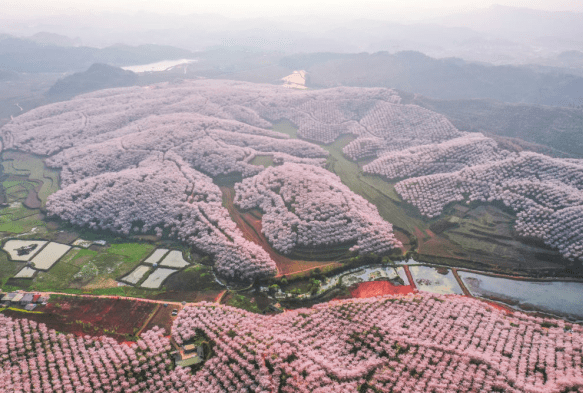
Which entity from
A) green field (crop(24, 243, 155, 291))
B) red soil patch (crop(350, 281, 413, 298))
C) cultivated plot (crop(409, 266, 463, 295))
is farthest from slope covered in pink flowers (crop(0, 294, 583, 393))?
green field (crop(24, 243, 155, 291))

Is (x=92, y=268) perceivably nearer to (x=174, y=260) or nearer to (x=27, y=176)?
(x=174, y=260)

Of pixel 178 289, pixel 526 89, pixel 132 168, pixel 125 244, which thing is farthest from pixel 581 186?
pixel 526 89

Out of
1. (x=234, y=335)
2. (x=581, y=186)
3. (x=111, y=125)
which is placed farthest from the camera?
(x=111, y=125)

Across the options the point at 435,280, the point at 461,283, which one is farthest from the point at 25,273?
the point at 461,283

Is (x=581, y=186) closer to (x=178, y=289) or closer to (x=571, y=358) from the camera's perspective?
(x=571, y=358)

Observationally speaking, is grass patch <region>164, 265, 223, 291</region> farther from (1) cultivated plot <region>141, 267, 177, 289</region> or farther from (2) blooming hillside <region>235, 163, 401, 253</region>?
(2) blooming hillside <region>235, 163, 401, 253</region>
